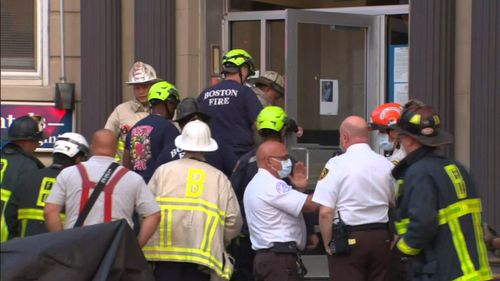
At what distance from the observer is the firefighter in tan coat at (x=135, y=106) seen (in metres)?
10.1

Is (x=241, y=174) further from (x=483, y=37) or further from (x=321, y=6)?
(x=321, y=6)

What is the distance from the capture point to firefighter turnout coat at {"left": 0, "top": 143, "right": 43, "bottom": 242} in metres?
7.91

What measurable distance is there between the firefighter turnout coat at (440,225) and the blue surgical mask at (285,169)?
54.3 inches

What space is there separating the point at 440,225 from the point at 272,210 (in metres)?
1.53

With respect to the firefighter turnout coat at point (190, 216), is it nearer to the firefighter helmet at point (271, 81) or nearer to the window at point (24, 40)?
the firefighter helmet at point (271, 81)

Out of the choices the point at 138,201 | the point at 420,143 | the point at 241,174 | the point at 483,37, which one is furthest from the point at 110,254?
the point at 483,37

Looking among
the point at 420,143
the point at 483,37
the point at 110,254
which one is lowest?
the point at 110,254

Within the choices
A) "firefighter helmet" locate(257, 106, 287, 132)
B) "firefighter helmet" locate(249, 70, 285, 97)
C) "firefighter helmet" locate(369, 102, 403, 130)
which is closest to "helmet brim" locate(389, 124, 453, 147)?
"firefighter helmet" locate(257, 106, 287, 132)

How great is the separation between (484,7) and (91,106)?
15.2 feet

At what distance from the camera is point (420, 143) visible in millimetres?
7004

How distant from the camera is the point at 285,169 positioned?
8.11 m

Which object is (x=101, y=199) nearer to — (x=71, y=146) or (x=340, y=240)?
(x=71, y=146)

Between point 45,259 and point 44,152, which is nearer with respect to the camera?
point 45,259

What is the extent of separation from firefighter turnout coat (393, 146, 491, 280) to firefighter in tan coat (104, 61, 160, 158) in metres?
3.83
